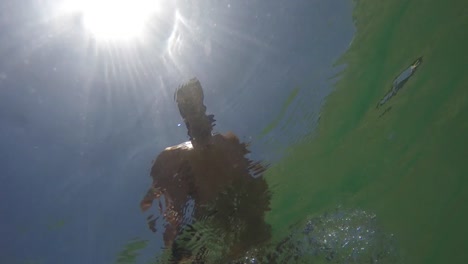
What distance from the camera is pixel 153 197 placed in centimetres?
726

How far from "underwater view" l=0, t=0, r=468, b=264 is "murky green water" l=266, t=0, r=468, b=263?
0.17 feet

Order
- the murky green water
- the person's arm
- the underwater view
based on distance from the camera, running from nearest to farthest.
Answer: the underwater view
the person's arm
the murky green water

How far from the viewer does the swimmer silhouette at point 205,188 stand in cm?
624

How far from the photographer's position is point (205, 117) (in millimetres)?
6168

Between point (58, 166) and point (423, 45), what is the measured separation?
327 inches

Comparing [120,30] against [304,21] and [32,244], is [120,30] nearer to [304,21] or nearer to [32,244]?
[304,21]

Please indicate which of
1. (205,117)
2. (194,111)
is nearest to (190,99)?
(194,111)

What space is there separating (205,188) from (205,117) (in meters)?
1.63

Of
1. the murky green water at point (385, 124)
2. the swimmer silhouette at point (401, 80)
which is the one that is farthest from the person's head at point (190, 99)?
the swimmer silhouette at point (401, 80)

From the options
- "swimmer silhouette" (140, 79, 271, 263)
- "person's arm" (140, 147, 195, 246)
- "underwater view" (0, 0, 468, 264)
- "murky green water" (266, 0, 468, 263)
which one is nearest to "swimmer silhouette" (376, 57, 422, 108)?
"underwater view" (0, 0, 468, 264)

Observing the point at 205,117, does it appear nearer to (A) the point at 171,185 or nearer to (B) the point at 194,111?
(B) the point at 194,111

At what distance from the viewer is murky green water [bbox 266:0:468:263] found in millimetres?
7559

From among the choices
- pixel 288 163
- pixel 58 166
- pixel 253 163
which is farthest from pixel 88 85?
pixel 288 163

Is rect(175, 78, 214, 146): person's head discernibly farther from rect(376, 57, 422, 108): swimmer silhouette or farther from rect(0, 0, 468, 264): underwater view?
rect(376, 57, 422, 108): swimmer silhouette
